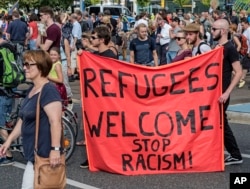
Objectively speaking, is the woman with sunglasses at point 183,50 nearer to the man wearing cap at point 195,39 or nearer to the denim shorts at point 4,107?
the man wearing cap at point 195,39

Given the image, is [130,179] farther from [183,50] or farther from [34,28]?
[34,28]

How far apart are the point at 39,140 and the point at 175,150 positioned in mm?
2893

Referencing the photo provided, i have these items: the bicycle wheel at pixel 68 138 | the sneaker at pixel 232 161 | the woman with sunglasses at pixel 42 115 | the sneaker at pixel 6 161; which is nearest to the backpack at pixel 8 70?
the bicycle wheel at pixel 68 138

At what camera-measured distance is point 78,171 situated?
7.75 meters

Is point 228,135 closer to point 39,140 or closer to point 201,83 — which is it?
point 201,83

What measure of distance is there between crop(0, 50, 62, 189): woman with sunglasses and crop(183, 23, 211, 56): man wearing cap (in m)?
3.38

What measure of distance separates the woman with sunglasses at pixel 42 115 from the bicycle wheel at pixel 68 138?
9.82 feet

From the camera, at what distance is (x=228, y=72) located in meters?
7.75

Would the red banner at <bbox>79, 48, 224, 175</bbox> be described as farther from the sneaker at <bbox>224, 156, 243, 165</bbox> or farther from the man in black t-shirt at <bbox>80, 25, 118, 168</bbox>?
the man in black t-shirt at <bbox>80, 25, 118, 168</bbox>

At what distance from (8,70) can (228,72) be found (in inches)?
104

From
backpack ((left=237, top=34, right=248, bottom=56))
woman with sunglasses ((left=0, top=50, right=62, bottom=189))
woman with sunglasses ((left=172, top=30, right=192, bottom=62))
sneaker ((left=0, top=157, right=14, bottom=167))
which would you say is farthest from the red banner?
backpack ((left=237, top=34, right=248, bottom=56))

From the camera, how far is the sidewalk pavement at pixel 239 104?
1138 centimetres

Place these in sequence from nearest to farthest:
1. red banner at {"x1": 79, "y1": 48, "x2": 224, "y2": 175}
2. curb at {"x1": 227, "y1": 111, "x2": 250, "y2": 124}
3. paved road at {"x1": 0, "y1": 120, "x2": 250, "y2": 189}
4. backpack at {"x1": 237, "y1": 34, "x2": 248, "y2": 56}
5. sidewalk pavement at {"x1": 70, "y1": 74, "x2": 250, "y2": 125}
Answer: paved road at {"x1": 0, "y1": 120, "x2": 250, "y2": 189} → red banner at {"x1": 79, "y1": 48, "x2": 224, "y2": 175} → curb at {"x1": 227, "y1": 111, "x2": 250, "y2": 124} → sidewalk pavement at {"x1": 70, "y1": 74, "x2": 250, "y2": 125} → backpack at {"x1": 237, "y1": 34, "x2": 248, "y2": 56}

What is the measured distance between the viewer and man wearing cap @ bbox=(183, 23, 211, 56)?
8055mm
